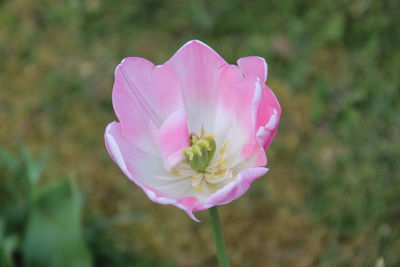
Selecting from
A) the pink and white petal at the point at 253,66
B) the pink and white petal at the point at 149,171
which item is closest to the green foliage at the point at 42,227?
the pink and white petal at the point at 149,171

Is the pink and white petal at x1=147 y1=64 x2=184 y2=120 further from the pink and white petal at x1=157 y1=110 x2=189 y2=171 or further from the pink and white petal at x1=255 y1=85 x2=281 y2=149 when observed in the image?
the pink and white petal at x1=255 y1=85 x2=281 y2=149

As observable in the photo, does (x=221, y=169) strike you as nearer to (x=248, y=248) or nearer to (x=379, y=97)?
(x=248, y=248)

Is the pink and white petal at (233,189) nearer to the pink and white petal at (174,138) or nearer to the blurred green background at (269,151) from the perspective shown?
the pink and white petal at (174,138)

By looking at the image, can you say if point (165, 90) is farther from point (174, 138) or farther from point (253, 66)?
point (253, 66)

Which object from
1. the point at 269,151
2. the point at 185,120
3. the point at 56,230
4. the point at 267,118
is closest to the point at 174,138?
the point at 185,120

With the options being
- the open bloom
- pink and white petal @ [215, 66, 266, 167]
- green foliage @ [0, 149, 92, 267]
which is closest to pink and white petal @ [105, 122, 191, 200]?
the open bloom

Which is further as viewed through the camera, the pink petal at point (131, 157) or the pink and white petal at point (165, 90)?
the pink and white petal at point (165, 90)

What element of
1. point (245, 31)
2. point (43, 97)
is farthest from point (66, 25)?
point (245, 31)
